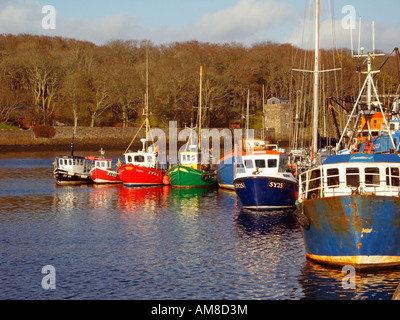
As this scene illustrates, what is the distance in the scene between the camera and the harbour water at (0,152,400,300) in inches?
912

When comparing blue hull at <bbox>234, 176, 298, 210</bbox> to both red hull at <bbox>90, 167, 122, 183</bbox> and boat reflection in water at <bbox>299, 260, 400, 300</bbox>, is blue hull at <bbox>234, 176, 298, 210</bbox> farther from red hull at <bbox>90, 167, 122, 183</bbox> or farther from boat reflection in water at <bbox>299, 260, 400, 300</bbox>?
red hull at <bbox>90, 167, 122, 183</bbox>

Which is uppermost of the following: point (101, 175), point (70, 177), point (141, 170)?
point (141, 170)

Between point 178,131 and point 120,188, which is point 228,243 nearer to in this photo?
point 120,188

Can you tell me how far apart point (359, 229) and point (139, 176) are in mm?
37728

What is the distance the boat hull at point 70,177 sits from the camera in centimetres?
6394

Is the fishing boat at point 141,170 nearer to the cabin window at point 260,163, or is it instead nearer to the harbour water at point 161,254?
the harbour water at point 161,254

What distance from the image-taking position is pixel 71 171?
64.6m

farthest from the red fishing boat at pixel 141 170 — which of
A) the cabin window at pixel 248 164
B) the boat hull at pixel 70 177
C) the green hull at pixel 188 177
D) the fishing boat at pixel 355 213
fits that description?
the fishing boat at pixel 355 213

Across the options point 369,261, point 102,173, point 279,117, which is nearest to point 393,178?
point 369,261

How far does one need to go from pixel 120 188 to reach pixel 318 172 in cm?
3498

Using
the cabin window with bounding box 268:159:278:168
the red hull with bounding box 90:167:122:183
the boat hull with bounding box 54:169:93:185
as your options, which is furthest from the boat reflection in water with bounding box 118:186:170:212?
Result: the cabin window with bounding box 268:159:278:168

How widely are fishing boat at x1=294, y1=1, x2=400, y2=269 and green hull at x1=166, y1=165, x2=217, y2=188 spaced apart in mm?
31849

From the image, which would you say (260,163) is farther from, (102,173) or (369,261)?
(102,173)

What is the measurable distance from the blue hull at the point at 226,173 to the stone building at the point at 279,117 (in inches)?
2727
